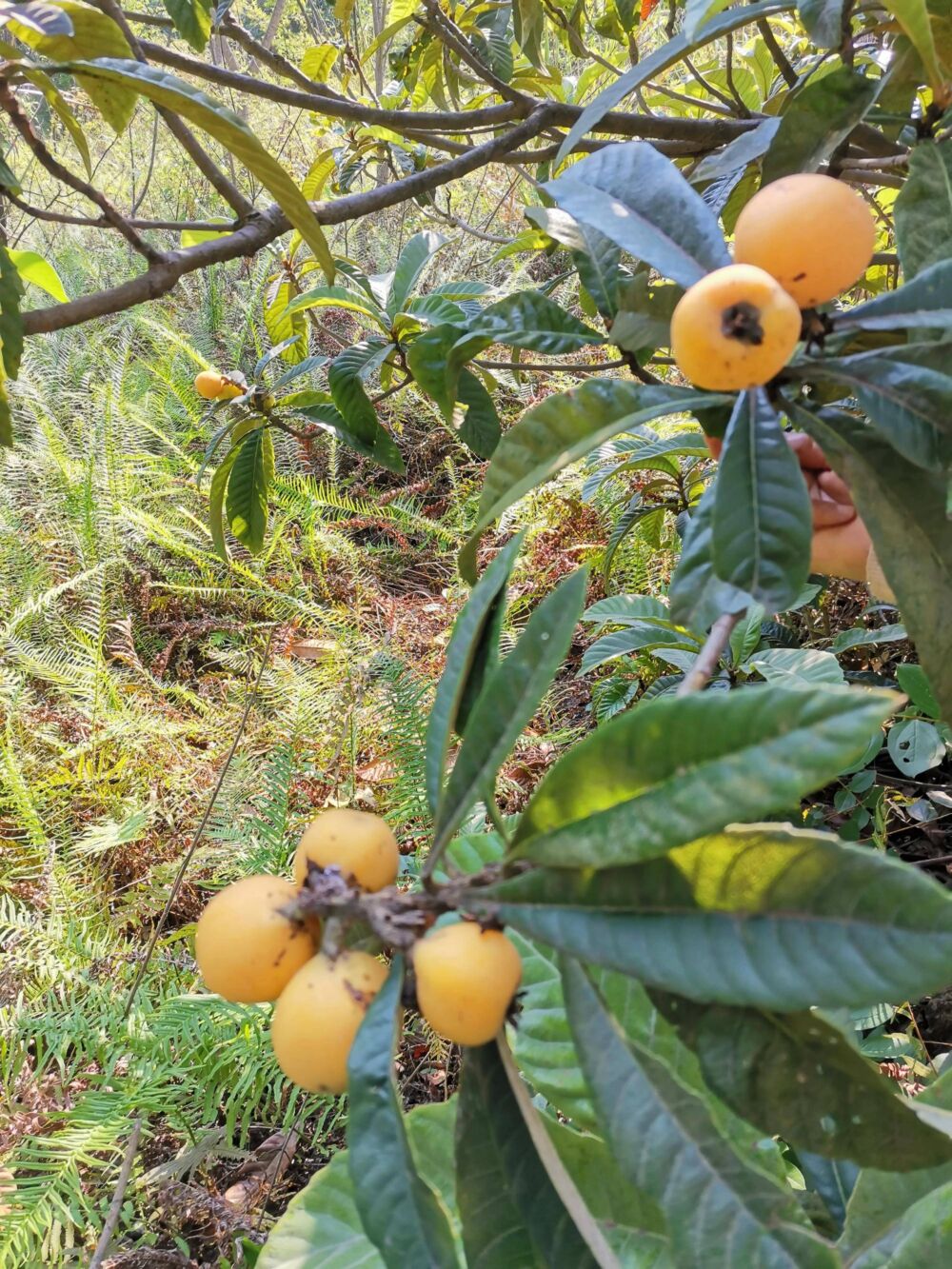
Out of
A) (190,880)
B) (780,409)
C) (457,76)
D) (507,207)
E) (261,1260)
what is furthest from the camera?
(507,207)

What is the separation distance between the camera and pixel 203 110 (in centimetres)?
49

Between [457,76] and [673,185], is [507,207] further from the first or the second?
[673,185]

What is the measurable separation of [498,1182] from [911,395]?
41 centimetres

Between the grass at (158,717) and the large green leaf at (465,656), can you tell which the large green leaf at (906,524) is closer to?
the large green leaf at (465,656)

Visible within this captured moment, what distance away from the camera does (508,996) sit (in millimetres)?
313

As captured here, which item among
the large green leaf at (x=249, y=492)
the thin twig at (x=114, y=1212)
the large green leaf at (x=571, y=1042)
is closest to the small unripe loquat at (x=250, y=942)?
the large green leaf at (x=571, y=1042)

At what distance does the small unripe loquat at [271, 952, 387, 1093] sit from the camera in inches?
12.6

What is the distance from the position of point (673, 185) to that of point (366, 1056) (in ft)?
1.61

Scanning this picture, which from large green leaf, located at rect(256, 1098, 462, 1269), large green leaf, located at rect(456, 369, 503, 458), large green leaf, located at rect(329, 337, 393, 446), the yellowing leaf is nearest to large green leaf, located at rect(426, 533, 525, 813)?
large green leaf, located at rect(256, 1098, 462, 1269)

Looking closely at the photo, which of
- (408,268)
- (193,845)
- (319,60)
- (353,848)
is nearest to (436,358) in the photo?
(408,268)

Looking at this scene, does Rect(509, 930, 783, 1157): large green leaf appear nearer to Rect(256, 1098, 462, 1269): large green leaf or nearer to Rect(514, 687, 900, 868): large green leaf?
Rect(256, 1098, 462, 1269): large green leaf

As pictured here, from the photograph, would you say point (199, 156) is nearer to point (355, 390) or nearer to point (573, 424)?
point (355, 390)

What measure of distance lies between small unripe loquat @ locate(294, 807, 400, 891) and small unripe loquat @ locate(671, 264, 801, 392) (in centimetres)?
26

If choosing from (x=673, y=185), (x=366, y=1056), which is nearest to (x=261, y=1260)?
(x=366, y=1056)
